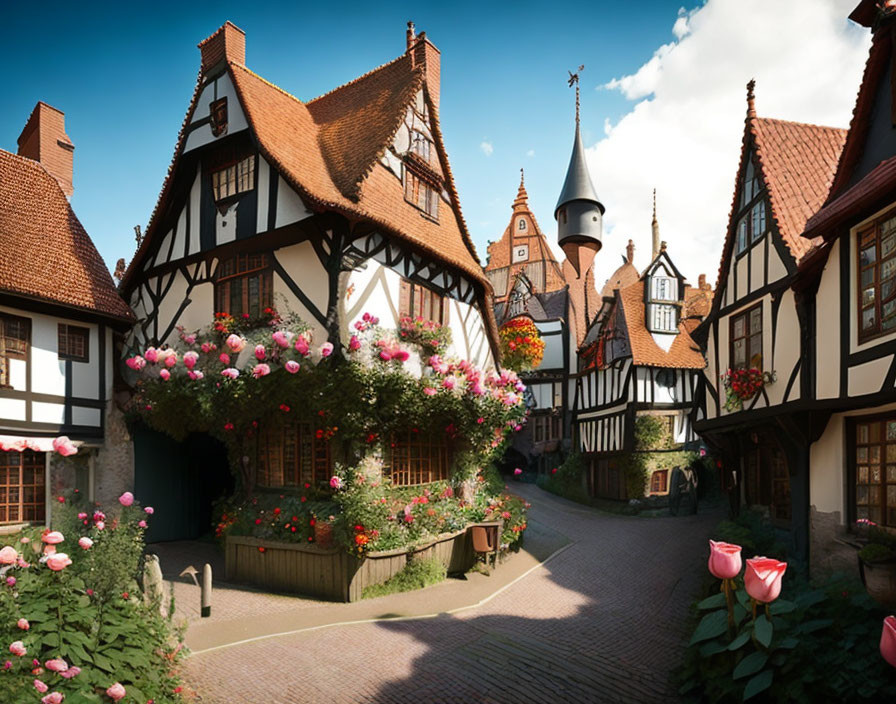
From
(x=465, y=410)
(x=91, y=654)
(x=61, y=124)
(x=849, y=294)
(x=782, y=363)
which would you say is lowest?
(x=91, y=654)

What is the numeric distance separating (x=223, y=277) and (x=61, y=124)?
7.05 meters

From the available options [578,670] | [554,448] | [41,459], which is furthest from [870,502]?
[554,448]

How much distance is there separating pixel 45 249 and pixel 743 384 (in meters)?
14.4

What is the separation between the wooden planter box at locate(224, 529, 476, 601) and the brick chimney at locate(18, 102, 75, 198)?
10.2 meters

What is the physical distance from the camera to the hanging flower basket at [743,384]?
10414mm

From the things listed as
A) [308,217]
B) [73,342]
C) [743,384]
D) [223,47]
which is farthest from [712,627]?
[223,47]

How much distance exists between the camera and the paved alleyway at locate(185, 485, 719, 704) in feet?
21.1

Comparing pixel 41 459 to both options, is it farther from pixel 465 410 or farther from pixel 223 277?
pixel 465 410

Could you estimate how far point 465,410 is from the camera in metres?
12.2

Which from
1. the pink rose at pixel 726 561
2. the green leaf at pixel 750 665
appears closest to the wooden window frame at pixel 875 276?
the pink rose at pixel 726 561

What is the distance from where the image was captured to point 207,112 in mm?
12414

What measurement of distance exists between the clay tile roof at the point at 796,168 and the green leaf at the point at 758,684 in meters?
7.11

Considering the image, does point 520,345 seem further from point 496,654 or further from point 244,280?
point 496,654

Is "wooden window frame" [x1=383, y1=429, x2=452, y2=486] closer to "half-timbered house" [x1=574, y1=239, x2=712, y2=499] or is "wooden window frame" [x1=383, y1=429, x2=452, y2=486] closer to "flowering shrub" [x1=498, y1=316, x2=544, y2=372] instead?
"flowering shrub" [x1=498, y1=316, x2=544, y2=372]
